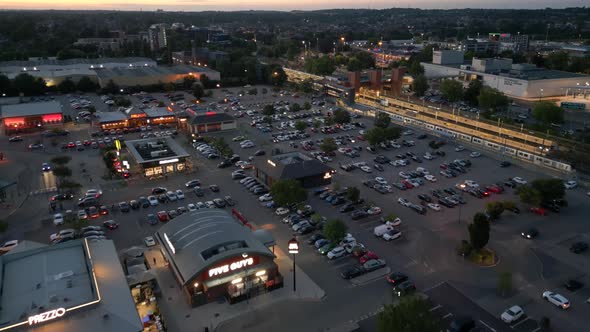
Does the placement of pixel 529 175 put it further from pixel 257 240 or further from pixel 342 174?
pixel 257 240

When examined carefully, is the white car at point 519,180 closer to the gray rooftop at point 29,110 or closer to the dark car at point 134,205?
the dark car at point 134,205

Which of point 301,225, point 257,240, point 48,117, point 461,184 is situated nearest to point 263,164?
point 301,225

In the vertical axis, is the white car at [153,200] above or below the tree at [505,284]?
below

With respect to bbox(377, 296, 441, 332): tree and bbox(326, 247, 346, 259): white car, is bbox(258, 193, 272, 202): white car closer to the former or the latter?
bbox(326, 247, 346, 259): white car

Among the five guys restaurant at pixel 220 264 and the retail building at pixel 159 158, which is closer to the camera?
the five guys restaurant at pixel 220 264

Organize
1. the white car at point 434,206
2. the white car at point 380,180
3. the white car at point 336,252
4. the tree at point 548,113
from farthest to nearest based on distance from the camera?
the tree at point 548,113 → the white car at point 380,180 → the white car at point 434,206 → the white car at point 336,252

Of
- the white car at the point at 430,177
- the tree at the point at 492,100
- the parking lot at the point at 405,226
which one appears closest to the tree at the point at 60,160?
the parking lot at the point at 405,226

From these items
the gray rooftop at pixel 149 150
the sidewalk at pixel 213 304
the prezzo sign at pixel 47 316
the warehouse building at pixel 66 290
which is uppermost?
the prezzo sign at pixel 47 316

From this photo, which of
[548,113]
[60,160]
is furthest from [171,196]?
[548,113]
